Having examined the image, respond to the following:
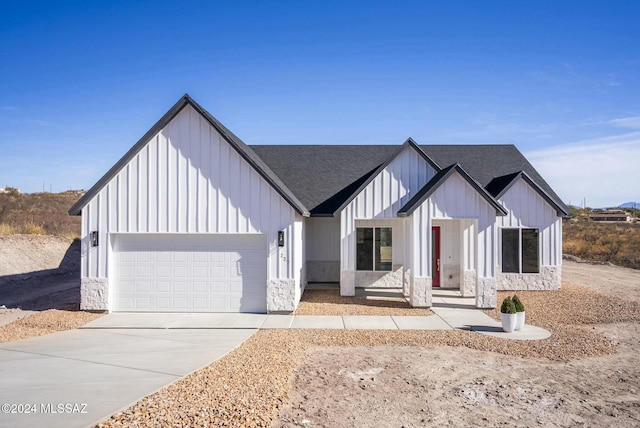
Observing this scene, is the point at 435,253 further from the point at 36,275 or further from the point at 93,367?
the point at 36,275

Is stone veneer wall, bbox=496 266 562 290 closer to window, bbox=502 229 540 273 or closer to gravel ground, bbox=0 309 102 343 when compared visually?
window, bbox=502 229 540 273

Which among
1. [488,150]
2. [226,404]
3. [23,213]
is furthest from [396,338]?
[23,213]

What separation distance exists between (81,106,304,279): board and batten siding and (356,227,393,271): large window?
5362mm

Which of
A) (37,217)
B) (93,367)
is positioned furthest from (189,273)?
(37,217)

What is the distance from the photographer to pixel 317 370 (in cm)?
799

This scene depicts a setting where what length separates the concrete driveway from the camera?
591cm

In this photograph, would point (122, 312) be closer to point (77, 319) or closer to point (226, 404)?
point (77, 319)

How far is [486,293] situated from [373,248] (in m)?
5.08

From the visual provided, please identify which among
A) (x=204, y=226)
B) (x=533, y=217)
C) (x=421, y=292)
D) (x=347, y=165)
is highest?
(x=347, y=165)

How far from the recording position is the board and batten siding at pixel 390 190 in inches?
605

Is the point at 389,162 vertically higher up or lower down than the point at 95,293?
higher up

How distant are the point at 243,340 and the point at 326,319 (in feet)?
10.0

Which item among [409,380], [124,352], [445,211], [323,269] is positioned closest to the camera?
[409,380]

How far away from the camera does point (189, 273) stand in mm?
13289
